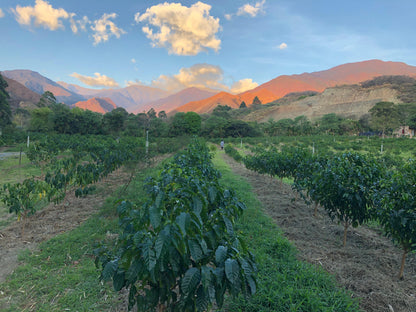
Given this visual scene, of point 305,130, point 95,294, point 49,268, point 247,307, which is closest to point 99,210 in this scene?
point 49,268

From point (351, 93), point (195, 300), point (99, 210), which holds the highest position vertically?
point (351, 93)

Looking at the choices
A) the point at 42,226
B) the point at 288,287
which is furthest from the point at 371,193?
the point at 42,226

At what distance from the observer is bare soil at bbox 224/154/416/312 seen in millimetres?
3139

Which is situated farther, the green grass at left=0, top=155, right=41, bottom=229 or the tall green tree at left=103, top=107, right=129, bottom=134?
the tall green tree at left=103, top=107, right=129, bottom=134

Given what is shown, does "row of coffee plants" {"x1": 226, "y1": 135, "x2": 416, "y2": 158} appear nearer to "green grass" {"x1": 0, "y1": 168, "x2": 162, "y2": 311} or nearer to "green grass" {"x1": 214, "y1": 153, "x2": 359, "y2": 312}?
"green grass" {"x1": 214, "y1": 153, "x2": 359, "y2": 312}

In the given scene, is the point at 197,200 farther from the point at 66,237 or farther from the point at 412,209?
the point at 66,237

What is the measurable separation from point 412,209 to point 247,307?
8.76 feet

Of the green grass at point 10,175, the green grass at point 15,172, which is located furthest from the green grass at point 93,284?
the green grass at point 15,172

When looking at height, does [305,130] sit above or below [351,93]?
below

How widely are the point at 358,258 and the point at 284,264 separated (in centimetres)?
→ 150

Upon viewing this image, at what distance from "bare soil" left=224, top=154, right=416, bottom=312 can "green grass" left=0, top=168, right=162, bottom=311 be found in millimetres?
3438

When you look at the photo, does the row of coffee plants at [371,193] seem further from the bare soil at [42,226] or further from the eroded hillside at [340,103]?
the eroded hillside at [340,103]

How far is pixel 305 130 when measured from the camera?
174 ft

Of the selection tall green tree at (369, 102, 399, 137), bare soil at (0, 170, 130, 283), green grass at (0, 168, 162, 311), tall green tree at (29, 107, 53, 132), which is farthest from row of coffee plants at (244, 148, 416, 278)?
tall green tree at (369, 102, 399, 137)
